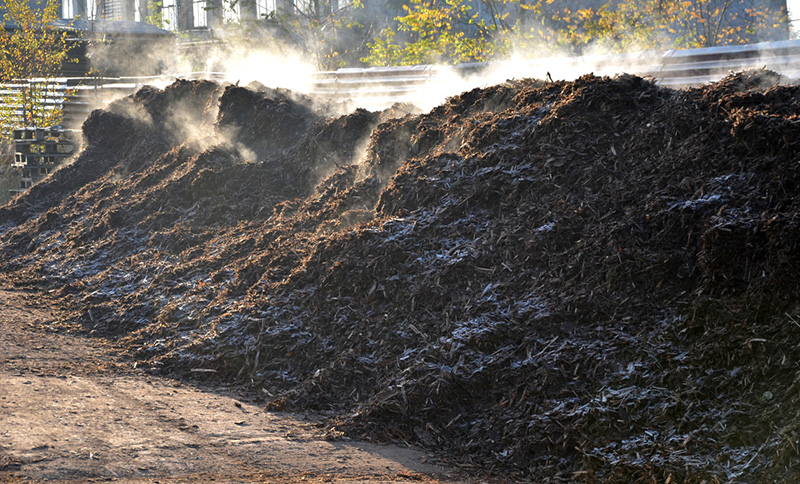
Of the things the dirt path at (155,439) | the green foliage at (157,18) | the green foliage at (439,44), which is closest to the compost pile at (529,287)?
the dirt path at (155,439)

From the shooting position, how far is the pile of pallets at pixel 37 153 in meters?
15.6

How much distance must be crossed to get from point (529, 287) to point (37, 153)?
1388 cm

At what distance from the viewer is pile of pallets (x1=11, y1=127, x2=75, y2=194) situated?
51.2 ft

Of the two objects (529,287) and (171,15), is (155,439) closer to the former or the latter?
(529,287)

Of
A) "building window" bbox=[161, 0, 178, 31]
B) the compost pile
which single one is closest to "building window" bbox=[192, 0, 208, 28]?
"building window" bbox=[161, 0, 178, 31]

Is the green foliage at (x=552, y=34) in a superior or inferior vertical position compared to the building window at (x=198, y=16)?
inferior

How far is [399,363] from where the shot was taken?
5.10 meters

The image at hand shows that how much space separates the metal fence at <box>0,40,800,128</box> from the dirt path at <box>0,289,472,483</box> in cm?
441

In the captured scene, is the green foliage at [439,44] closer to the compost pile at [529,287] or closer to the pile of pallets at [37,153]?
the pile of pallets at [37,153]

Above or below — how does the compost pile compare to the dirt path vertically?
above

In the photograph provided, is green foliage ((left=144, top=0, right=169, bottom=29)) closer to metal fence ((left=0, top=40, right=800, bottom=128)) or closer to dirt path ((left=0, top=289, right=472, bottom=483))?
metal fence ((left=0, top=40, right=800, bottom=128))

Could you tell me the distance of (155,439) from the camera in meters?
4.22

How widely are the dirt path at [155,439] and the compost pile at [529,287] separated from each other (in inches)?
12.8

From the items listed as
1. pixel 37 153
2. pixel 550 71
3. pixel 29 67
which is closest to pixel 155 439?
pixel 550 71
